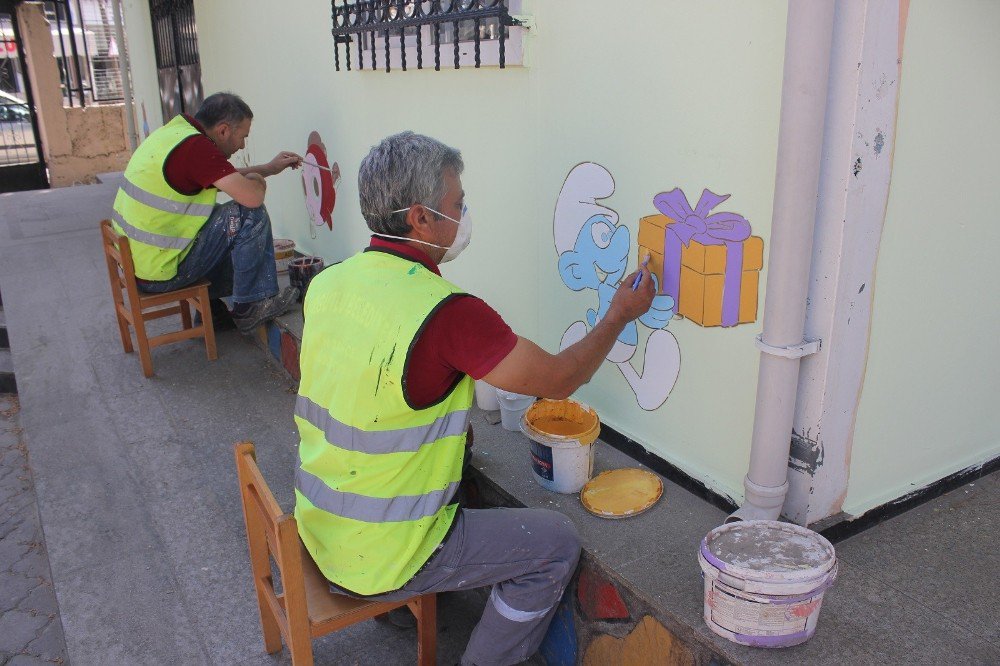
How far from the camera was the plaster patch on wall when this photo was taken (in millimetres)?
2234

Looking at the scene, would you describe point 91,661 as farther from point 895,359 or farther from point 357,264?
point 895,359

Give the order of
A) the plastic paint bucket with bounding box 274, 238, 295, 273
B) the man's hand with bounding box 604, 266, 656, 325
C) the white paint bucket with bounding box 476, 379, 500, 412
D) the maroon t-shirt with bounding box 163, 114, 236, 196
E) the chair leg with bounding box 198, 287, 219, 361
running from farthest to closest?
the plastic paint bucket with bounding box 274, 238, 295, 273 < the chair leg with bounding box 198, 287, 219, 361 < the maroon t-shirt with bounding box 163, 114, 236, 196 < the white paint bucket with bounding box 476, 379, 500, 412 < the man's hand with bounding box 604, 266, 656, 325

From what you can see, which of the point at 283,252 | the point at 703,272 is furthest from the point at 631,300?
the point at 283,252

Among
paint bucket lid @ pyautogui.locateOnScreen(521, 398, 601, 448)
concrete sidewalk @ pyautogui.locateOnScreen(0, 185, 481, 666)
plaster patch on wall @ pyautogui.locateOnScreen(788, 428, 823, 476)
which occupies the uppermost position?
plaster patch on wall @ pyautogui.locateOnScreen(788, 428, 823, 476)

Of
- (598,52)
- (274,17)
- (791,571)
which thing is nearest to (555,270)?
(598,52)

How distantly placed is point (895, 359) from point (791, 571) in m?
0.84

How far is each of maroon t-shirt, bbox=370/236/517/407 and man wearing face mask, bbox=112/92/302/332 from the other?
9.18 feet

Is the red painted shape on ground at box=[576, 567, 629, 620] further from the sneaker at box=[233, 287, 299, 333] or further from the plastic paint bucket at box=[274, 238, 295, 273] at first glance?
the plastic paint bucket at box=[274, 238, 295, 273]

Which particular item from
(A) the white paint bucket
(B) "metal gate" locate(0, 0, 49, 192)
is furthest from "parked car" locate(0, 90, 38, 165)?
(A) the white paint bucket

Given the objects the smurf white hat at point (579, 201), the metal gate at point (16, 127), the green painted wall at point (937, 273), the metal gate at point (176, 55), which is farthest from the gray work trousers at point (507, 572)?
the metal gate at point (16, 127)

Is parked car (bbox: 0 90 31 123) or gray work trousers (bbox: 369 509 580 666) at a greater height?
parked car (bbox: 0 90 31 123)

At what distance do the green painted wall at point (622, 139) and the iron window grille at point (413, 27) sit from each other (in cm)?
12

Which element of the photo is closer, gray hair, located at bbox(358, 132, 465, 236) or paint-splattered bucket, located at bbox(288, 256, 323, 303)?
gray hair, located at bbox(358, 132, 465, 236)

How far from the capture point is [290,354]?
4.48 meters
